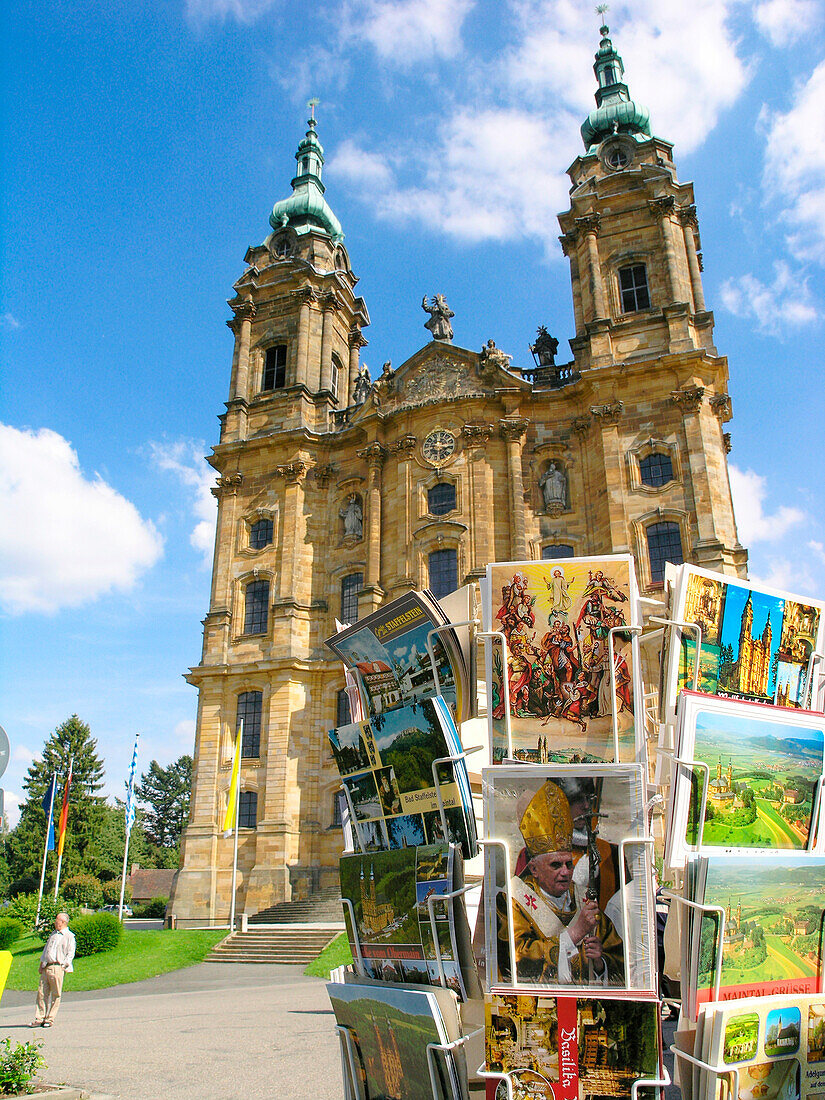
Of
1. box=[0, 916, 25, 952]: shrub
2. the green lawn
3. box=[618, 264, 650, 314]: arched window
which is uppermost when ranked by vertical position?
box=[618, 264, 650, 314]: arched window

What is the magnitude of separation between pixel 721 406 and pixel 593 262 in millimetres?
7725

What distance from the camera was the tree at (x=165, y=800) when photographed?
79.7m

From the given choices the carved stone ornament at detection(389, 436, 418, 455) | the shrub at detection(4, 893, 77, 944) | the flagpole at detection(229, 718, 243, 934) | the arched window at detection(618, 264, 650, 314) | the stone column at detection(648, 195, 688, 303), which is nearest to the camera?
the shrub at detection(4, 893, 77, 944)

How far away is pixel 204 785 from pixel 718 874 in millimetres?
27705

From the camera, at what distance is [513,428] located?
29.5 m

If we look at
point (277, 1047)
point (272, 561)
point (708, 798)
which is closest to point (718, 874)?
point (708, 798)

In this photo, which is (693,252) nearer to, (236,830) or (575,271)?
(575,271)

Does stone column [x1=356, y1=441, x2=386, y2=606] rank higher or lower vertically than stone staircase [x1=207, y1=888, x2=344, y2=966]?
higher

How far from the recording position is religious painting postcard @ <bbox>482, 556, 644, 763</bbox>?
4477mm

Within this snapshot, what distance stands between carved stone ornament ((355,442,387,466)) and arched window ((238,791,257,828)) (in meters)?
13.4

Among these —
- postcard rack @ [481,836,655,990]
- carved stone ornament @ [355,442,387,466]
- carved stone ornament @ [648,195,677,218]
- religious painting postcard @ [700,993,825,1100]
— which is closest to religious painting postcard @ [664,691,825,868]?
postcard rack @ [481,836,655,990]

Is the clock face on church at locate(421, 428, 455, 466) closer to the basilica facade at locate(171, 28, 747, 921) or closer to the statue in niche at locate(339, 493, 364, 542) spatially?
the basilica facade at locate(171, 28, 747, 921)

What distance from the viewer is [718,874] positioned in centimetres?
416

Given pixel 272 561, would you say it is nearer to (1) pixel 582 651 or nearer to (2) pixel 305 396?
(2) pixel 305 396
